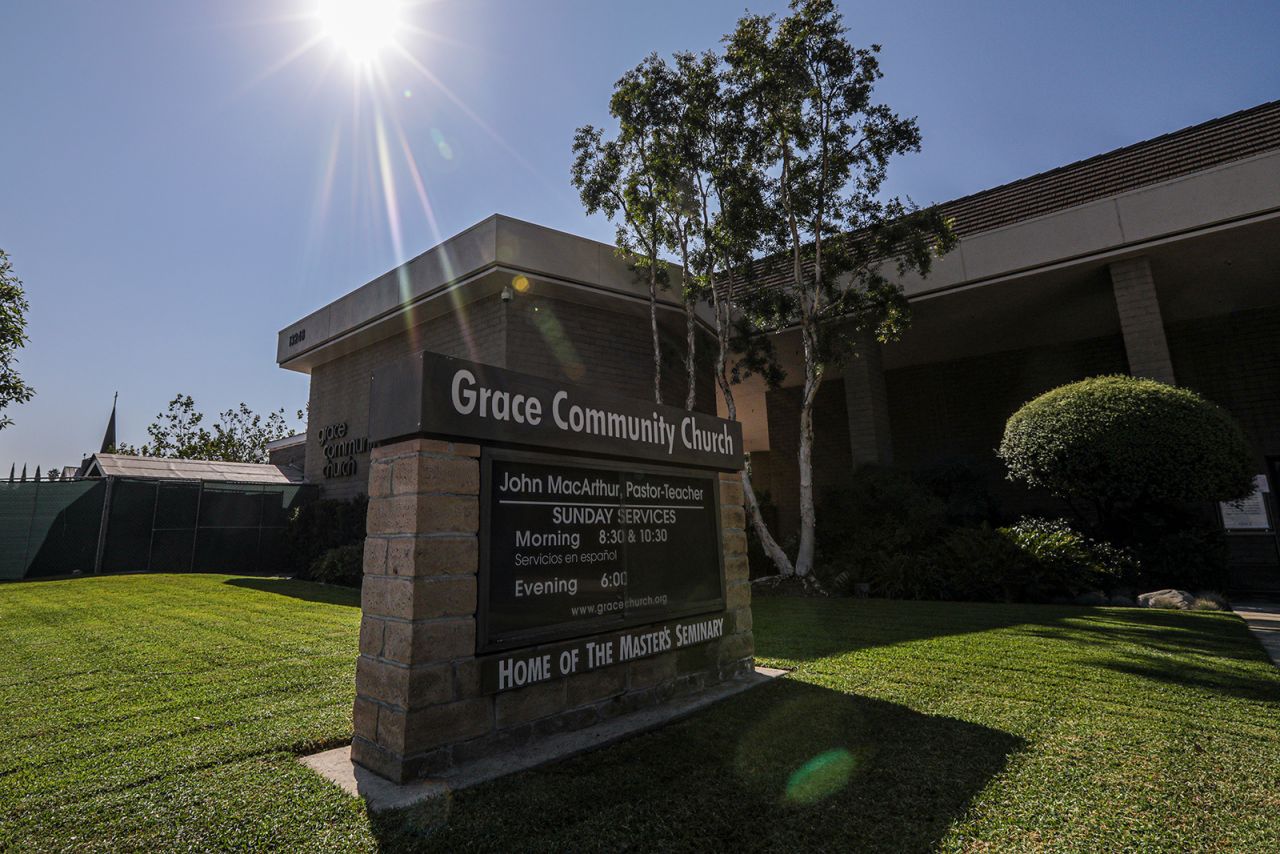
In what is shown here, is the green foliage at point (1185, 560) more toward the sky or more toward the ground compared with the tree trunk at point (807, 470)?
more toward the ground

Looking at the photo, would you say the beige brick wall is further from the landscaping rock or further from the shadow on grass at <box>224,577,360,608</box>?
the landscaping rock

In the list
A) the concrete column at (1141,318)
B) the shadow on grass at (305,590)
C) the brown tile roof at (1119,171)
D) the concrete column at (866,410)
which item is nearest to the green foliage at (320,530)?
the shadow on grass at (305,590)

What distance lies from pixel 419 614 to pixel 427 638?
132 millimetres

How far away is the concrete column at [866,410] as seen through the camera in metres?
14.6

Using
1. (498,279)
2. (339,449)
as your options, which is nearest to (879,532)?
(498,279)

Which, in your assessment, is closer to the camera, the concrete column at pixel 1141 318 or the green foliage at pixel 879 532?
the green foliage at pixel 879 532

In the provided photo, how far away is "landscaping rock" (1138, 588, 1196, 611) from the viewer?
8.54 m

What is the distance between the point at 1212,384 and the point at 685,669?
57.1ft

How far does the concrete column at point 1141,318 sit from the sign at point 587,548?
11862mm

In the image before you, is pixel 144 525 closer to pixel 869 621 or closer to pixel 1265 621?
pixel 869 621

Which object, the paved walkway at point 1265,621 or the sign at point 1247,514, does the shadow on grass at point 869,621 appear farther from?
the sign at point 1247,514

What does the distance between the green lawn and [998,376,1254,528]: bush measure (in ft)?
14.9

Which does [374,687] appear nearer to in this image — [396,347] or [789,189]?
[789,189]

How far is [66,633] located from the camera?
6.98 m
